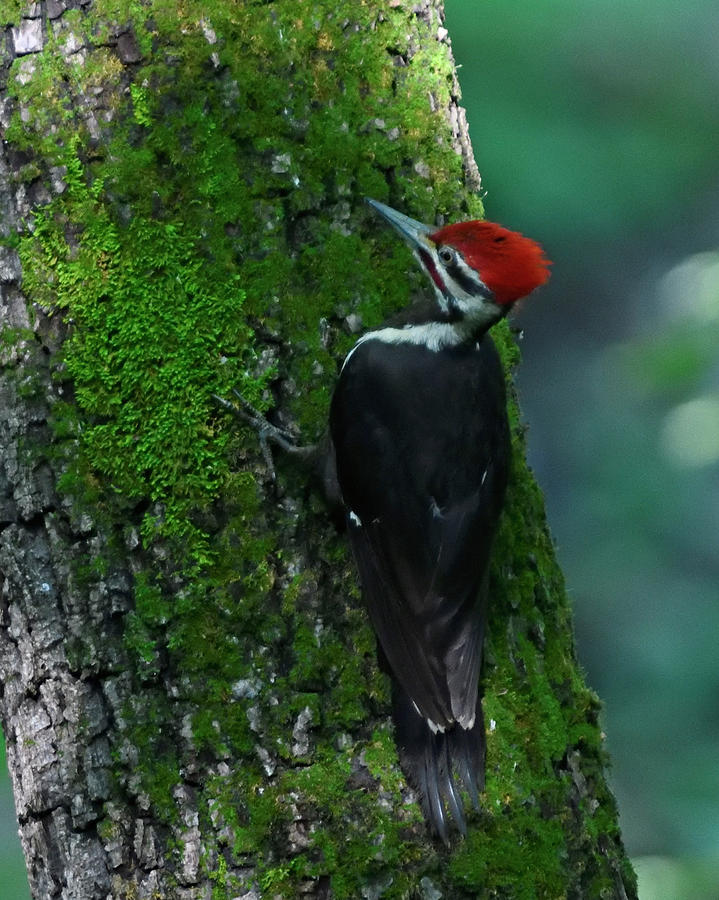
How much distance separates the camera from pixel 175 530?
6.84ft

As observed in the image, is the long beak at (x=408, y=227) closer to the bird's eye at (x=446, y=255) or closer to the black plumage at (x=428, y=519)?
the bird's eye at (x=446, y=255)

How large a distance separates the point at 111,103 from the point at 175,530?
2.76ft

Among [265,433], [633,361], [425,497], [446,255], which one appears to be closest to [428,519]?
[425,497]

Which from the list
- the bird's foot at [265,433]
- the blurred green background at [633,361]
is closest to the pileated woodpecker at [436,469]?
the bird's foot at [265,433]

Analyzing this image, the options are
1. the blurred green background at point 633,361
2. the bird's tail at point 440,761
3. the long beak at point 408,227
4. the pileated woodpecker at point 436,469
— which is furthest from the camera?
the blurred green background at point 633,361

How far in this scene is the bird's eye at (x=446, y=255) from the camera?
228 cm

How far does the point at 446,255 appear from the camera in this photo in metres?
2.29

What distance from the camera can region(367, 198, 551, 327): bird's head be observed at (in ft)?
7.43

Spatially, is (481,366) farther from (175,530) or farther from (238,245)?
(175,530)

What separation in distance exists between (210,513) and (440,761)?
2.05 ft

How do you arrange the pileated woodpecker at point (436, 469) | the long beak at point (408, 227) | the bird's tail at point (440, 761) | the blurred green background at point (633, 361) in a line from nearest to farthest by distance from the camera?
the bird's tail at point (440, 761) → the pileated woodpecker at point (436, 469) → the long beak at point (408, 227) → the blurred green background at point (633, 361)

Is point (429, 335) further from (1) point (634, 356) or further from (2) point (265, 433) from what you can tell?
(1) point (634, 356)

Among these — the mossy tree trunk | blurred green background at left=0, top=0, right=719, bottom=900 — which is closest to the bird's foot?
the mossy tree trunk

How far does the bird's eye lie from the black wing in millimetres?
200
